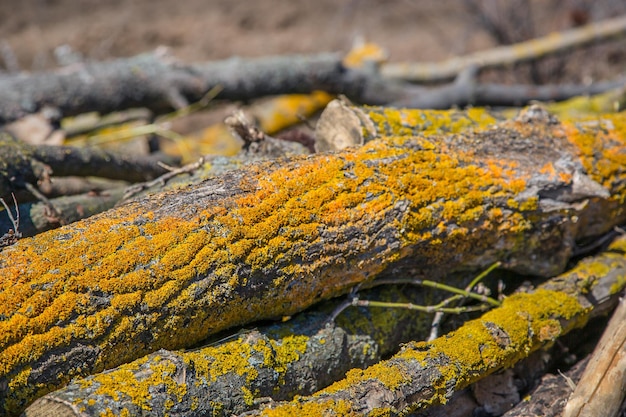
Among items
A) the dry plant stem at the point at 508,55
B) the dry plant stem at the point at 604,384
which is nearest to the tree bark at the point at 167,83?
the dry plant stem at the point at 508,55

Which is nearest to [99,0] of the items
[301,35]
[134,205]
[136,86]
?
[301,35]

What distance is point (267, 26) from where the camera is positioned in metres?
8.70

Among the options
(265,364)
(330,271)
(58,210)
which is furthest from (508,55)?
(265,364)

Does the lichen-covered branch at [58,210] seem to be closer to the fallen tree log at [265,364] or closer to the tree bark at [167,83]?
the fallen tree log at [265,364]

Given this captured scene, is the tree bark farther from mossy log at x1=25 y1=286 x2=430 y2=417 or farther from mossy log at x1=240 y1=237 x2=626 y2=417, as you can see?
mossy log at x1=240 y1=237 x2=626 y2=417

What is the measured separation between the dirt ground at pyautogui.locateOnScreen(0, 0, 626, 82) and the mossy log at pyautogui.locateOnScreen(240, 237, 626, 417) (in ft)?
18.2

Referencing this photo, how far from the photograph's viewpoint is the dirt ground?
7.80m

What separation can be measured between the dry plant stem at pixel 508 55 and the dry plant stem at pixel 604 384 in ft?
12.4

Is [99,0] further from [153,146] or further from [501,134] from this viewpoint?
[501,134]

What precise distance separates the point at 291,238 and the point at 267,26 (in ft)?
23.5

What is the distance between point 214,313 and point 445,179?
1.05 m

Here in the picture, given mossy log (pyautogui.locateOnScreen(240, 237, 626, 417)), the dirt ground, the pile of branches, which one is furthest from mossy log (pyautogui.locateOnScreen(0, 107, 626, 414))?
the dirt ground

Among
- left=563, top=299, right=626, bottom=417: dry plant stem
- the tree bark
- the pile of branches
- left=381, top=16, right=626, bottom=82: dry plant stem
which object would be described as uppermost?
left=381, top=16, right=626, bottom=82: dry plant stem

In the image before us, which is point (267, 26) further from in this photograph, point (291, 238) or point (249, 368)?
point (249, 368)
